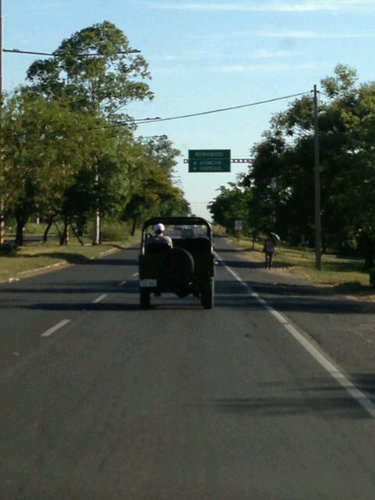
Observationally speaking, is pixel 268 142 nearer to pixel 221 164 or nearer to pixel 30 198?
pixel 221 164

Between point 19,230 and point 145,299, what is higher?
point 19,230

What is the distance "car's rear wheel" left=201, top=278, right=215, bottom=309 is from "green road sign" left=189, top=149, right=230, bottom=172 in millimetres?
42526

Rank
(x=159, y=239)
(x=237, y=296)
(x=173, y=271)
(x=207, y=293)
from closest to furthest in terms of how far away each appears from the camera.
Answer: (x=173, y=271) < (x=159, y=239) < (x=207, y=293) < (x=237, y=296)

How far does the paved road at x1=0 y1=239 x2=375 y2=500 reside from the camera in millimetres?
7707

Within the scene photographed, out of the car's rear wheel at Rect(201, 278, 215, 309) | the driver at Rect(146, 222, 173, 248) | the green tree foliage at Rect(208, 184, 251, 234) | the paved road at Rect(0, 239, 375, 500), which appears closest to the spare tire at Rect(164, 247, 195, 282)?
the driver at Rect(146, 222, 173, 248)

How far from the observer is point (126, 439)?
9.11 metres

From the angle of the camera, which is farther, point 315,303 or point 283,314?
point 315,303

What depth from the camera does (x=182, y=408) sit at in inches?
417

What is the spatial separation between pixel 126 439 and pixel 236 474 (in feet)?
4.99

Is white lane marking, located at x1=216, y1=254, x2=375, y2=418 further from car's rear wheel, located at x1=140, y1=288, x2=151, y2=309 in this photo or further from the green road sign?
the green road sign

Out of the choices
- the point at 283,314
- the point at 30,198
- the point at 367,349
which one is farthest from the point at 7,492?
the point at 30,198

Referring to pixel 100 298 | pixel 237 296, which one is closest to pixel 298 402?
pixel 100 298

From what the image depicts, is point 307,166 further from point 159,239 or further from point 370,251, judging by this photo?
point 159,239

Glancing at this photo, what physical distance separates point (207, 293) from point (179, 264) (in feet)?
3.33
